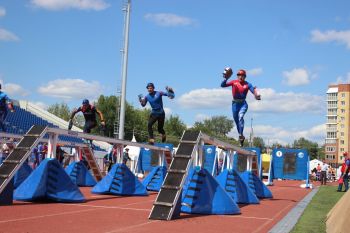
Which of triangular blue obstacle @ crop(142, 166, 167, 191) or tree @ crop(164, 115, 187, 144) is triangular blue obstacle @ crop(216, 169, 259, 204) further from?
tree @ crop(164, 115, 187, 144)

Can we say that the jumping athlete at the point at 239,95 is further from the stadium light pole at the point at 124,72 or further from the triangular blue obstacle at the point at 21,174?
the stadium light pole at the point at 124,72

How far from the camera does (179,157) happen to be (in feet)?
35.1

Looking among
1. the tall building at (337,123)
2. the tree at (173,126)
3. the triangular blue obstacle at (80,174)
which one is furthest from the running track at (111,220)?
the tall building at (337,123)

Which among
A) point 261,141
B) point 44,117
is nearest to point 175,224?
point 44,117

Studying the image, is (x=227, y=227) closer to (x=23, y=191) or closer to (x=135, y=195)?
(x=23, y=191)

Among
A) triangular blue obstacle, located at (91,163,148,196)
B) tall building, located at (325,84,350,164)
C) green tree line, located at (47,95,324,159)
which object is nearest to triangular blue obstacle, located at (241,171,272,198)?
triangular blue obstacle, located at (91,163,148,196)

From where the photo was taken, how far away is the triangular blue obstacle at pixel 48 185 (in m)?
12.5

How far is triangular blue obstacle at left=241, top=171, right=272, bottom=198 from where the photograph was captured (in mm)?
16391

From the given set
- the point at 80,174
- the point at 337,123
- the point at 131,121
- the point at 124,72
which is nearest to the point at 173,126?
the point at 131,121

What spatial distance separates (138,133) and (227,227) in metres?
87.6

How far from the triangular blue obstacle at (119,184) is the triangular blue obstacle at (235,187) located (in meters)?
3.87

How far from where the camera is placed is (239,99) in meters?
14.7

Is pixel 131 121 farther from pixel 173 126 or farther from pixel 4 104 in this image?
pixel 4 104

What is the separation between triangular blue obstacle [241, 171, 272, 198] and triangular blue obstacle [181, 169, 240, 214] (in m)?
5.00
